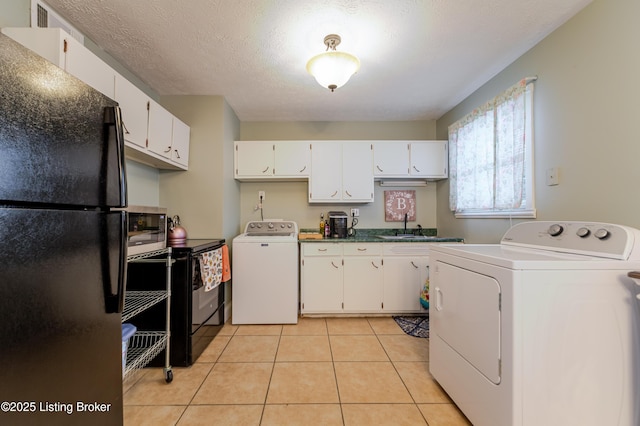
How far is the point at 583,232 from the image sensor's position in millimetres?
1227

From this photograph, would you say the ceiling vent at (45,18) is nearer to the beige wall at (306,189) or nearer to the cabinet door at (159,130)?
the cabinet door at (159,130)

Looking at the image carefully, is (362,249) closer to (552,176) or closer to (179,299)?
(552,176)

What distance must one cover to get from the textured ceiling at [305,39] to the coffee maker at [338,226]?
53.5 inches

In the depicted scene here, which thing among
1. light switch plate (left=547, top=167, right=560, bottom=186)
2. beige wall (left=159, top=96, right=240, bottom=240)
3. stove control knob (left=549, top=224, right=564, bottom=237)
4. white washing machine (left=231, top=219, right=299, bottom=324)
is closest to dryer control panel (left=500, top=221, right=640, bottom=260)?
stove control knob (left=549, top=224, right=564, bottom=237)

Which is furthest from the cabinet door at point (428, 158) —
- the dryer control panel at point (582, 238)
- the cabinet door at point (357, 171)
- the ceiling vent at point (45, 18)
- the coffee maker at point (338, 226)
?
the ceiling vent at point (45, 18)

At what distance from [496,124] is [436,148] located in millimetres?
913

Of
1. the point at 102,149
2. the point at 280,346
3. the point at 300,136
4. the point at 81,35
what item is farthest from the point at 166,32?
the point at 280,346

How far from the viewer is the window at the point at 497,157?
6.08 feet

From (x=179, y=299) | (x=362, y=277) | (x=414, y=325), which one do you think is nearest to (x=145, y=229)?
(x=179, y=299)

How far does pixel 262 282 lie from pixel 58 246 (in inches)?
79.0

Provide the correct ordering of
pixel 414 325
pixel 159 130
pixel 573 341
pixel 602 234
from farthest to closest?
pixel 414 325 < pixel 159 130 < pixel 602 234 < pixel 573 341

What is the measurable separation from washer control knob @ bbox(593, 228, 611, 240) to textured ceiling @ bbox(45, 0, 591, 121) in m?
1.37

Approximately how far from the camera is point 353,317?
110 inches

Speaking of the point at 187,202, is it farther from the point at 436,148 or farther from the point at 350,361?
the point at 436,148
